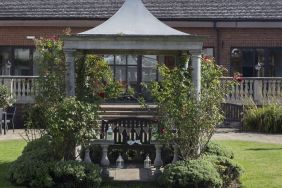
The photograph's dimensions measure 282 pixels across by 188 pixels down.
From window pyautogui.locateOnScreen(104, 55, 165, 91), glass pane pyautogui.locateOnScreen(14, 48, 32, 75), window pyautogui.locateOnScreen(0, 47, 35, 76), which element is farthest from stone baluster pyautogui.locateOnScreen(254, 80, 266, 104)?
glass pane pyautogui.locateOnScreen(14, 48, 32, 75)

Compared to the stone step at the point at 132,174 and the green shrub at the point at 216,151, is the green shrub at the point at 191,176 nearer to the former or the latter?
the stone step at the point at 132,174

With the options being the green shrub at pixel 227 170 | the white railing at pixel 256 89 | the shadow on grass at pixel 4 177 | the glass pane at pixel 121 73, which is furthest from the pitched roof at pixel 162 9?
the green shrub at pixel 227 170

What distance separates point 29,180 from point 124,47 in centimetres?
310

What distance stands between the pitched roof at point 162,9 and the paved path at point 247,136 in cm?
668

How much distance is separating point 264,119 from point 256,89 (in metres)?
2.95

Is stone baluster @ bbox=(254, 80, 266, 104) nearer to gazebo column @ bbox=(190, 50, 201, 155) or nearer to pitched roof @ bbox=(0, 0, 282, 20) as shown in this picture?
pitched roof @ bbox=(0, 0, 282, 20)

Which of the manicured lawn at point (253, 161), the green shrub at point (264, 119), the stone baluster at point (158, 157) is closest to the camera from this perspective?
the manicured lawn at point (253, 161)

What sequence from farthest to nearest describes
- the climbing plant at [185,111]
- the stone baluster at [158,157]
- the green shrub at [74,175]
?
the stone baluster at [158,157] < the climbing plant at [185,111] < the green shrub at [74,175]

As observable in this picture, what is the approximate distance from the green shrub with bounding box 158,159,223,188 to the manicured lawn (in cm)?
76

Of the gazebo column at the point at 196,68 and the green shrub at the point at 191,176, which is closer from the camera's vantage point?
the green shrub at the point at 191,176

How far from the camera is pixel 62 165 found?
10680 mm

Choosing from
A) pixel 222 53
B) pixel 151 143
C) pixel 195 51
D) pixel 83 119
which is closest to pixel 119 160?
pixel 151 143

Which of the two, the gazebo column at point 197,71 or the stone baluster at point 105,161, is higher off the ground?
the gazebo column at point 197,71

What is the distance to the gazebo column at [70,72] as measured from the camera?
11867 millimetres
